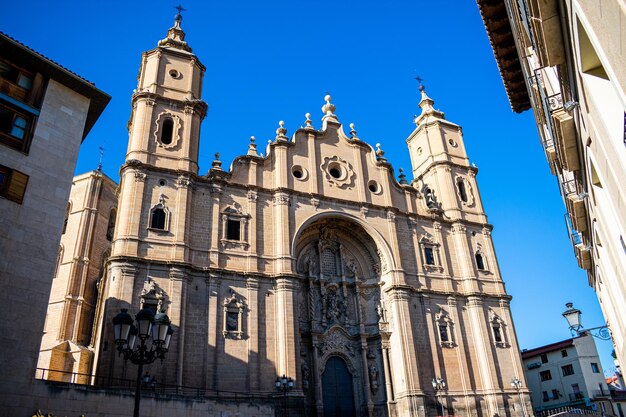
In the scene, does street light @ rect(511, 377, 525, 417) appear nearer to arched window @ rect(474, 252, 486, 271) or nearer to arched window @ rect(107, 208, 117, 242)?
arched window @ rect(474, 252, 486, 271)

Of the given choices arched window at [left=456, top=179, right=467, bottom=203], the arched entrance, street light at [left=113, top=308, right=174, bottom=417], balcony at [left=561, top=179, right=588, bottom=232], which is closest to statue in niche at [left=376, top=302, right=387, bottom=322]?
the arched entrance

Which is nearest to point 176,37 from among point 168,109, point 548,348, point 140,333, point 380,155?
point 168,109

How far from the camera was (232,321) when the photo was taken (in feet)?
78.5

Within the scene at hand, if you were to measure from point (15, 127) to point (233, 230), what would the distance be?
1224 centimetres

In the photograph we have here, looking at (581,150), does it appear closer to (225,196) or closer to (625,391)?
(225,196)

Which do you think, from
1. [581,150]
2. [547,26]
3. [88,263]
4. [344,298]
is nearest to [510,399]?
[344,298]

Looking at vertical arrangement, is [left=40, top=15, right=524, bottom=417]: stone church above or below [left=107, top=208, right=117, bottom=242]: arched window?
below

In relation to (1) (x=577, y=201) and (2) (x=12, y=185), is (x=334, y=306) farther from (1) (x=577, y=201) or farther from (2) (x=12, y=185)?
(2) (x=12, y=185)

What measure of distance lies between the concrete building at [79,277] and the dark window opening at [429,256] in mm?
22338

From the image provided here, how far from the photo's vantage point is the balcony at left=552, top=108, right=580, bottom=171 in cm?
999

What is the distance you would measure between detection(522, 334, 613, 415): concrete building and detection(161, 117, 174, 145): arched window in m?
33.9

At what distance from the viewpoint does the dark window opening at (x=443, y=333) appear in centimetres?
2941

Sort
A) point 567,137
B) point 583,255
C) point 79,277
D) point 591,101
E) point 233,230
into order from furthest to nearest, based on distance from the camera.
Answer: point 79,277 → point 233,230 → point 583,255 → point 567,137 → point 591,101

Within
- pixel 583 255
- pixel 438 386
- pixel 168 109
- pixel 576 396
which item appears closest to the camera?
pixel 583 255
